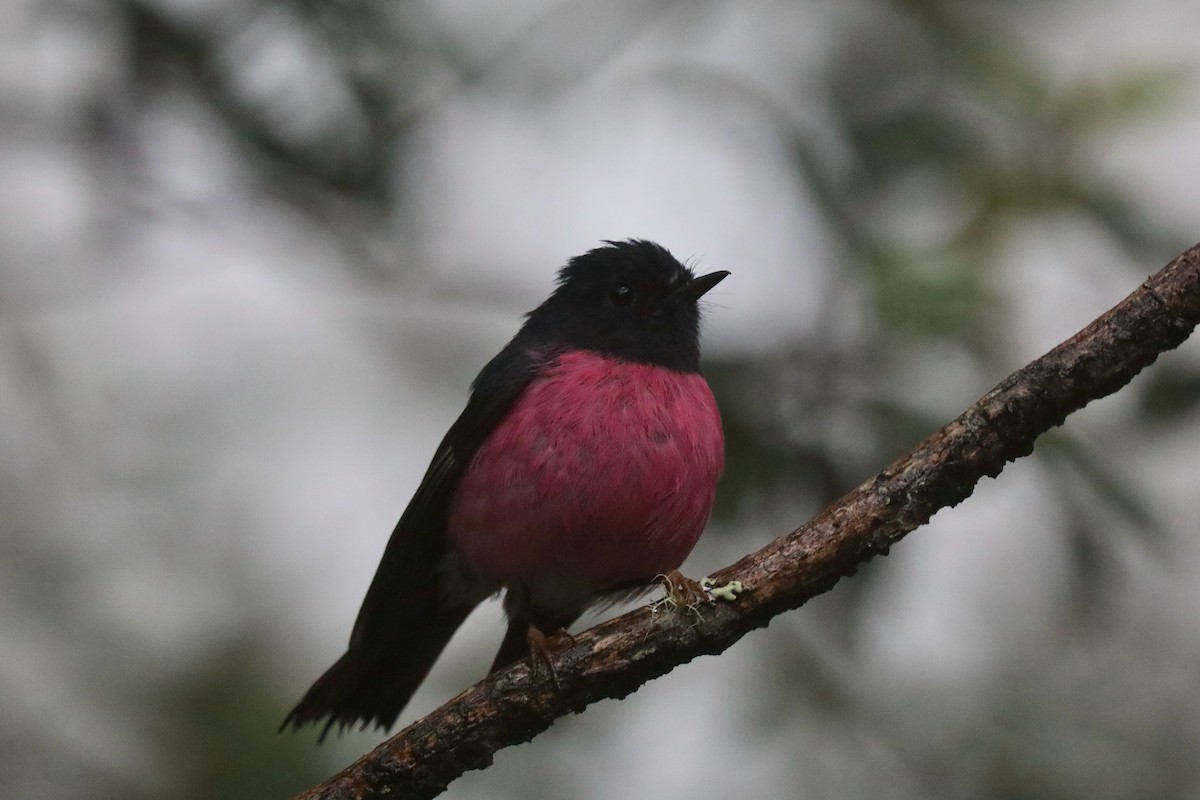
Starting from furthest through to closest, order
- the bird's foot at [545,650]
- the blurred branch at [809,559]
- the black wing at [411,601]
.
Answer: the black wing at [411,601], the bird's foot at [545,650], the blurred branch at [809,559]

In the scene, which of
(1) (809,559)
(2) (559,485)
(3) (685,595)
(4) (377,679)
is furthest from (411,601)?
(1) (809,559)

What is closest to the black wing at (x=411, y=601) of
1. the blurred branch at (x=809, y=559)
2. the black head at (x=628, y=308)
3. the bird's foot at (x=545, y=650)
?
the black head at (x=628, y=308)

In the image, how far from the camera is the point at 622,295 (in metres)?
5.14

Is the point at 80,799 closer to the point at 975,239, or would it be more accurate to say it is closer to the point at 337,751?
the point at 337,751

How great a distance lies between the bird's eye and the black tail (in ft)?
4.40

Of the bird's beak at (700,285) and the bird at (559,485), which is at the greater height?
the bird's beak at (700,285)

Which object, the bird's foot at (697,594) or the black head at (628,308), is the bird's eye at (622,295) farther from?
the bird's foot at (697,594)

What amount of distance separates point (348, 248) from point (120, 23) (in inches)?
57.7

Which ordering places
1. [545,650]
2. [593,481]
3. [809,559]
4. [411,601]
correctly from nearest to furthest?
[809,559], [545,650], [593,481], [411,601]

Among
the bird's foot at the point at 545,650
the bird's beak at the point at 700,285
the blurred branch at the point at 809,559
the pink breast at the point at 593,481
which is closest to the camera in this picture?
the blurred branch at the point at 809,559

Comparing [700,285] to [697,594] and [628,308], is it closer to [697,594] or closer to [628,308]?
[628,308]

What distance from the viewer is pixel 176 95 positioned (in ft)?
19.7

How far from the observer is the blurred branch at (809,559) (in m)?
3.15

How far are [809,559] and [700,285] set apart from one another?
1.88m
